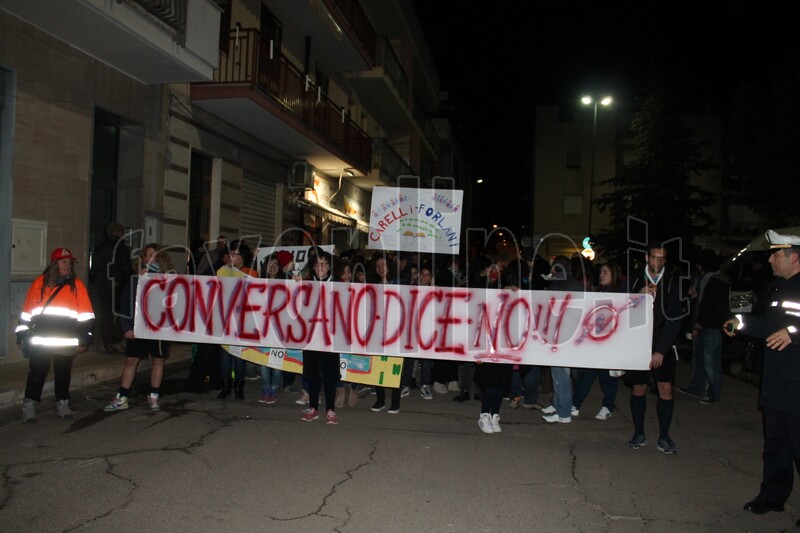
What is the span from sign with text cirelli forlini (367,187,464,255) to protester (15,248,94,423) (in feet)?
16.3

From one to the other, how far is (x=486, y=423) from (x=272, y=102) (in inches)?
372

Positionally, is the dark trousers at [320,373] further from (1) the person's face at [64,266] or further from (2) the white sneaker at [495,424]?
(1) the person's face at [64,266]

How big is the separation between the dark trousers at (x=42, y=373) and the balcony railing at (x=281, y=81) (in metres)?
7.88

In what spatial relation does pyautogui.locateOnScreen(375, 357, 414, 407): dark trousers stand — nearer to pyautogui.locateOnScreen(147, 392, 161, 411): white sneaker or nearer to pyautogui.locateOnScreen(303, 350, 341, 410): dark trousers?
pyautogui.locateOnScreen(303, 350, 341, 410): dark trousers

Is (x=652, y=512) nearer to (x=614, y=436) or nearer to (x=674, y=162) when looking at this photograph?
(x=614, y=436)

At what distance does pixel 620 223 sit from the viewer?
31.7 metres

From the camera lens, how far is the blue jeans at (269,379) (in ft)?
25.7

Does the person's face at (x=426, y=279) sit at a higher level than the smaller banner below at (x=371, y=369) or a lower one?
higher

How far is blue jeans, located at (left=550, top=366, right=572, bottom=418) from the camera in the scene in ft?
23.6

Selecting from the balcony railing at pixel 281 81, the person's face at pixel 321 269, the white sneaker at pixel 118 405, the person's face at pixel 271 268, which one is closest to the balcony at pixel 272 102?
the balcony railing at pixel 281 81

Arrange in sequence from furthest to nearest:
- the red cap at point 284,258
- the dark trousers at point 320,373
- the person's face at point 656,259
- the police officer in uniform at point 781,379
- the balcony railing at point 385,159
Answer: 1. the balcony railing at point 385,159
2. the red cap at point 284,258
3. the dark trousers at point 320,373
4. the person's face at point 656,259
5. the police officer in uniform at point 781,379

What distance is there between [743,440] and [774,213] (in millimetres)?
21429

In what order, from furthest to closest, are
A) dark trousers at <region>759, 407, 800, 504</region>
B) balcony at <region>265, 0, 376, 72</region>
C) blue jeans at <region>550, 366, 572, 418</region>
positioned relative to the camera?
1. balcony at <region>265, 0, 376, 72</region>
2. blue jeans at <region>550, 366, 572, 418</region>
3. dark trousers at <region>759, 407, 800, 504</region>

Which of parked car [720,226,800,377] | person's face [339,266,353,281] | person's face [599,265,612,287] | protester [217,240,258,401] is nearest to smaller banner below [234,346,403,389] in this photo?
protester [217,240,258,401]
